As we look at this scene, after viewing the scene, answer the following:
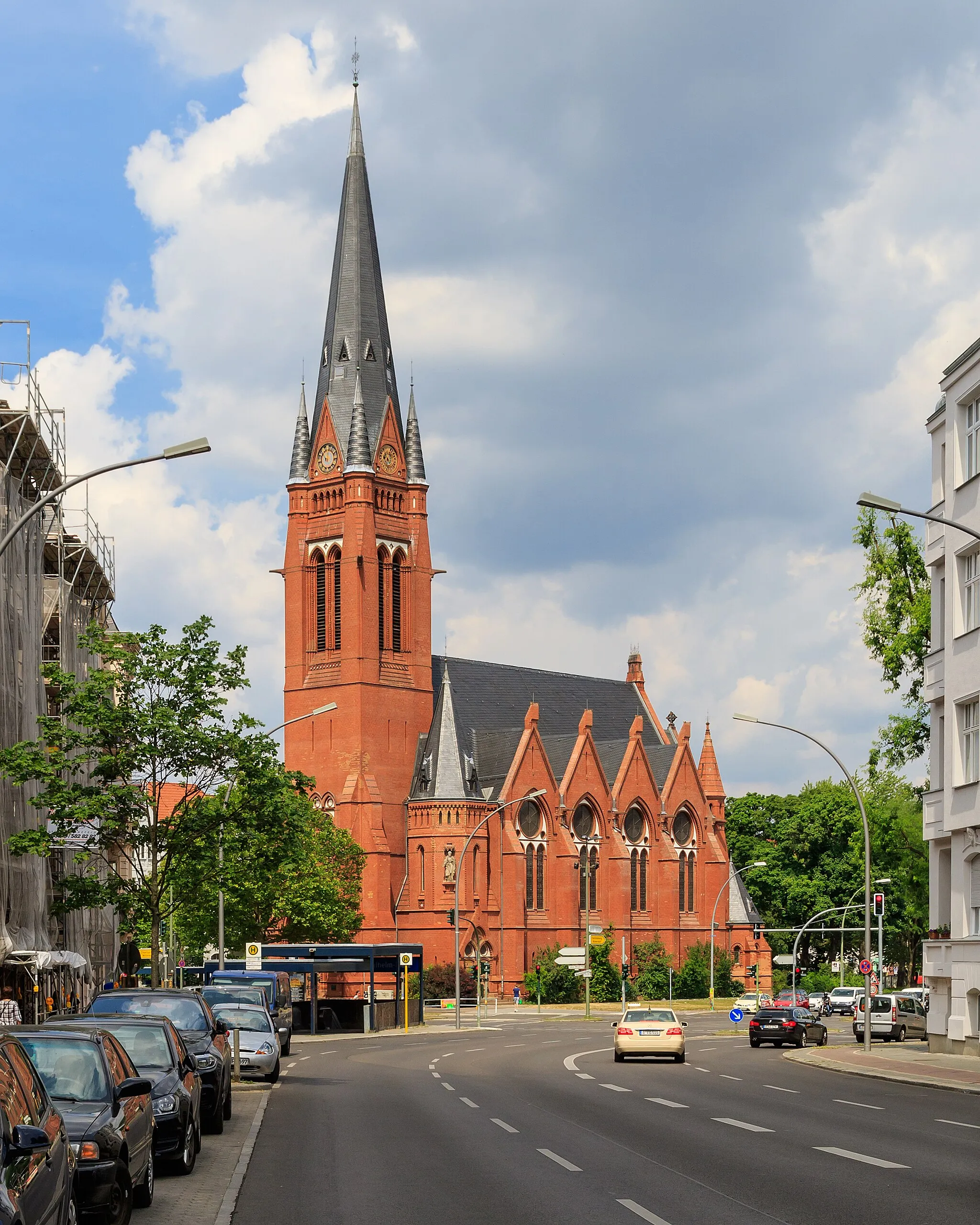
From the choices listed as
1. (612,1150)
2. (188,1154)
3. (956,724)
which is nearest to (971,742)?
(956,724)

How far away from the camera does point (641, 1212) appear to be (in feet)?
40.2

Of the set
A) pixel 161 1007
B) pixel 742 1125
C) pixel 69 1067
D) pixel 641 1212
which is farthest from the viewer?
pixel 161 1007

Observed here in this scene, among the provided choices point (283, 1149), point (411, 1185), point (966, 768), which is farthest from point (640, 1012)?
point (411, 1185)

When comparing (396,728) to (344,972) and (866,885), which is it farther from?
(866,885)

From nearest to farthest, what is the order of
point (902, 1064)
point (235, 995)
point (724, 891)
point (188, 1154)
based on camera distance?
1. point (188, 1154)
2. point (902, 1064)
3. point (235, 995)
4. point (724, 891)

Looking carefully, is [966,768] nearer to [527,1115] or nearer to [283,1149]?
[527,1115]

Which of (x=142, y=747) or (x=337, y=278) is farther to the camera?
(x=337, y=278)

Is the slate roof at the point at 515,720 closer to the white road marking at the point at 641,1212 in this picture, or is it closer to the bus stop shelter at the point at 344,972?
the bus stop shelter at the point at 344,972

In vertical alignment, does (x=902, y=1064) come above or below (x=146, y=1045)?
below

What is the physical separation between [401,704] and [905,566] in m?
45.1

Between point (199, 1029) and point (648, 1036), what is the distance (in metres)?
17.6

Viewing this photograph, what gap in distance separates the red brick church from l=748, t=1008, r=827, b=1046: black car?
3943cm

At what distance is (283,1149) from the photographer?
17.9 meters

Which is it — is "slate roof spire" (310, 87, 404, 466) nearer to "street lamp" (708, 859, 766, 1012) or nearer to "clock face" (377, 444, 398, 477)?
"clock face" (377, 444, 398, 477)
